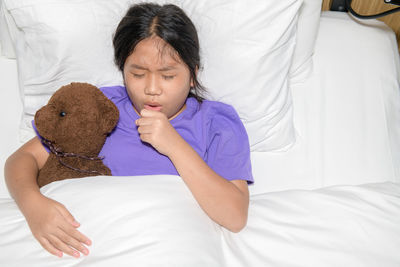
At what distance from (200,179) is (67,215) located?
0.31m

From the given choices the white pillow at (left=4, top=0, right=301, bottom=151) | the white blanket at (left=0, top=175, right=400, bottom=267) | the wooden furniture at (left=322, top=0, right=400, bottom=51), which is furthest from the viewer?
the wooden furniture at (left=322, top=0, right=400, bottom=51)

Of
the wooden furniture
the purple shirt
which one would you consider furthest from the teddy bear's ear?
the wooden furniture

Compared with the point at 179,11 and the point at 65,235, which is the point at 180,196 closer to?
the point at 65,235

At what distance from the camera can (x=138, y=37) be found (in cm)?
92

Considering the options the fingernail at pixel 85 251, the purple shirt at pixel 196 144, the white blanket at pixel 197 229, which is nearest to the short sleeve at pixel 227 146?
the purple shirt at pixel 196 144

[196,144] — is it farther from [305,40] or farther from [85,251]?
[305,40]

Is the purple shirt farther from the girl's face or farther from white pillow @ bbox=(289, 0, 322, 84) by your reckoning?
white pillow @ bbox=(289, 0, 322, 84)

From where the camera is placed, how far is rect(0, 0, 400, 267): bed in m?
0.80

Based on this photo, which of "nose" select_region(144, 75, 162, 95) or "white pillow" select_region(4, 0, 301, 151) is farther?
"white pillow" select_region(4, 0, 301, 151)

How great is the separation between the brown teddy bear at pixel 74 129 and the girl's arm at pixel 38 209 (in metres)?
0.04

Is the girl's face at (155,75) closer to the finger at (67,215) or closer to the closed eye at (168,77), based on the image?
the closed eye at (168,77)

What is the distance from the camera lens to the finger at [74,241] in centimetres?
77

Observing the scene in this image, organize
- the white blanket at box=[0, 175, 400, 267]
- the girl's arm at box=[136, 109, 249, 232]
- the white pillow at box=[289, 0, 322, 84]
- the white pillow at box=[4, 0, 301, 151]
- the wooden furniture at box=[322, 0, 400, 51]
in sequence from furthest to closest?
the wooden furniture at box=[322, 0, 400, 51]
the white pillow at box=[289, 0, 322, 84]
the white pillow at box=[4, 0, 301, 151]
the girl's arm at box=[136, 109, 249, 232]
the white blanket at box=[0, 175, 400, 267]

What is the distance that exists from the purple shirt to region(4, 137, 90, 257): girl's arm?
0.18 metres
